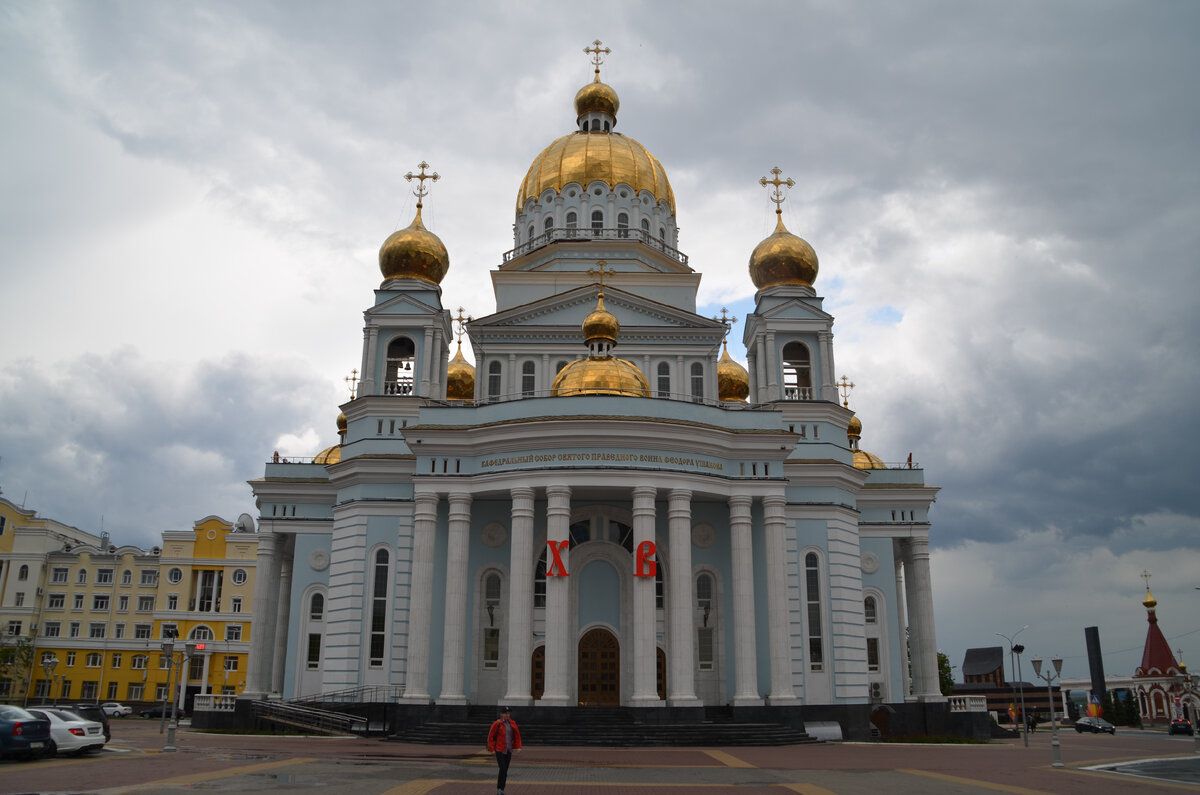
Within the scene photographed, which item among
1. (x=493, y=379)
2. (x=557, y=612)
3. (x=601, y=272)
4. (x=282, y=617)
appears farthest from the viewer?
(x=282, y=617)

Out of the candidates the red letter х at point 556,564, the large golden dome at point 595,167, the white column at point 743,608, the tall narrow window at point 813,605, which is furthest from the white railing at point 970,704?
the large golden dome at point 595,167

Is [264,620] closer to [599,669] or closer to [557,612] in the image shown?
[599,669]

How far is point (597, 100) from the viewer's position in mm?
48844

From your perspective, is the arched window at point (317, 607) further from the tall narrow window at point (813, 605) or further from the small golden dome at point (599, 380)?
the tall narrow window at point (813, 605)

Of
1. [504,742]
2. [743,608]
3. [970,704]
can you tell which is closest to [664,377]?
[743,608]

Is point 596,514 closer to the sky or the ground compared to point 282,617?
closer to the sky

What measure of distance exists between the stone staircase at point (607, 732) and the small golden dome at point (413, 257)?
59.4ft

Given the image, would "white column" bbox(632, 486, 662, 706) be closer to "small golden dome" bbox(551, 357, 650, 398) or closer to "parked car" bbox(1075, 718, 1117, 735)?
"small golden dome" bbox(551, 357, 650, 398)

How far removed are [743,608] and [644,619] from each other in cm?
339

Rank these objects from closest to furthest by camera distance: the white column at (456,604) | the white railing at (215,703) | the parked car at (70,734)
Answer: the parked car at (70,734) → the white column at (456,604) → the white railing at (215,703)

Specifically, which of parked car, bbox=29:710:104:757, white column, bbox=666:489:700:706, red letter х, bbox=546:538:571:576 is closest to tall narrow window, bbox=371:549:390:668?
red letter х, bbox=546:538:571:576

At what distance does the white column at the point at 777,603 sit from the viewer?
101ft

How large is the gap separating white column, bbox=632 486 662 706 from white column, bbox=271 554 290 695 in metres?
15.9

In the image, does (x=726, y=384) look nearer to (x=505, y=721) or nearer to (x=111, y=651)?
Answer: (x=505, y=721)
